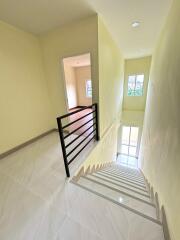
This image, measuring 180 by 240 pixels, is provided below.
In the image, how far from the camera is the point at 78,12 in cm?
188

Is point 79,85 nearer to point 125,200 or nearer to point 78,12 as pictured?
point 78,12

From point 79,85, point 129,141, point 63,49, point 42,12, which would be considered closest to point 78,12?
point 42,12

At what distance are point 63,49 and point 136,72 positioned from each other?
4440 millimetres

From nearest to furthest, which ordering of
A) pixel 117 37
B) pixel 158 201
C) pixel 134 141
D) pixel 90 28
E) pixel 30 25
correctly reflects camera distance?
1. pixel 158 201
2. pixel 90 28
3. pixel 30 25
4. pixel 117 37
5. pixel 134 141

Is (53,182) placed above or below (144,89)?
below

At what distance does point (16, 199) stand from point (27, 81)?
2.31 meters

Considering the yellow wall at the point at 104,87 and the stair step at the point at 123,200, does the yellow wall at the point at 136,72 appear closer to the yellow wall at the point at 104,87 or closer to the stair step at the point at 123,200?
the yellow wall at the point at 104,87

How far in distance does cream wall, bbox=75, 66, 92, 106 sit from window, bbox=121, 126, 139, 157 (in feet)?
9.35

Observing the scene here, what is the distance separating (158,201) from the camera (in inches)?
53.6

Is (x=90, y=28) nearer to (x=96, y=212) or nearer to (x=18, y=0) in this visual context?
(x=18, y=0)

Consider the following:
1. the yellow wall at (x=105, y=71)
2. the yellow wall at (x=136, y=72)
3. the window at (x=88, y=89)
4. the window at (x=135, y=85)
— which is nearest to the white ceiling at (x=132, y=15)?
the yellow wall at (x=105, y=71)

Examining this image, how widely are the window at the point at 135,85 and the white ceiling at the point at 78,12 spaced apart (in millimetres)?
3446

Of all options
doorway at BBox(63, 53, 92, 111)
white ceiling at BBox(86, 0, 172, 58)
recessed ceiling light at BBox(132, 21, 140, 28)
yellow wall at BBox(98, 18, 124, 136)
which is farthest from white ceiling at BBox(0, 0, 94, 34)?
doorway at BBox(63, 53, 92, 111)

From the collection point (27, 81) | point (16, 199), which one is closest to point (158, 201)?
point (16, 199)
